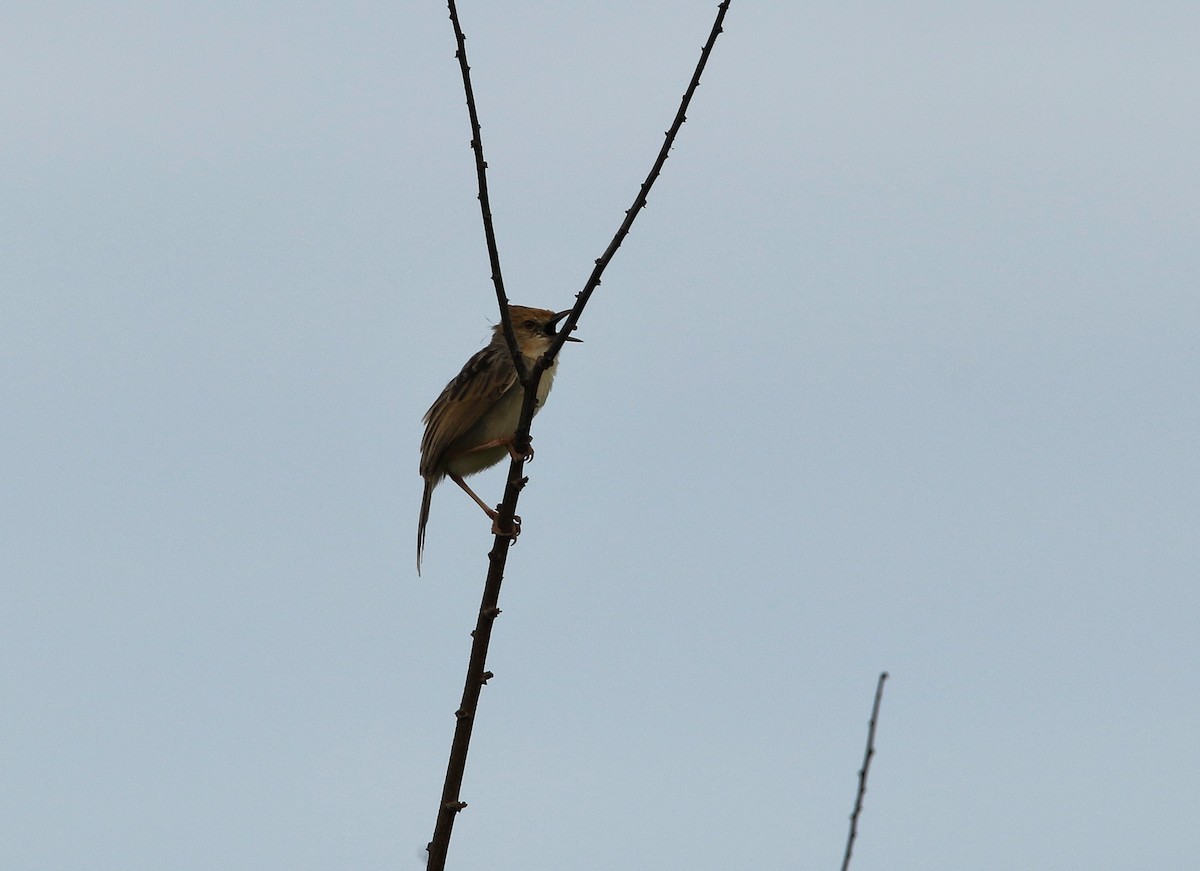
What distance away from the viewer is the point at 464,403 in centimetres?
808

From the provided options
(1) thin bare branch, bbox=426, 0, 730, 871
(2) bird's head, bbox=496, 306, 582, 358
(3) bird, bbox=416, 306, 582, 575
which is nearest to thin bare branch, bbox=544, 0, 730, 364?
(1) thin bare branch, bbox=426, 0, 730, 871

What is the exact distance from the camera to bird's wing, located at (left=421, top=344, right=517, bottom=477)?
798 cm

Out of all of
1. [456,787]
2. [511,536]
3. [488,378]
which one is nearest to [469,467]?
[488,378]

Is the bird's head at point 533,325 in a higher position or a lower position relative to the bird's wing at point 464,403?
higher

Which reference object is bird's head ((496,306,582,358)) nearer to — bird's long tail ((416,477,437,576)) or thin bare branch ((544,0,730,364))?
bird's long tail ((416,477,437,576))

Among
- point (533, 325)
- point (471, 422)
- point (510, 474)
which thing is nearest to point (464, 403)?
point (471, 422)

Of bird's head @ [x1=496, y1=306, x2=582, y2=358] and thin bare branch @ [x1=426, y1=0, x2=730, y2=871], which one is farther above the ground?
bird's head @ [x1=496, y1=306, x2=582, y2=358]

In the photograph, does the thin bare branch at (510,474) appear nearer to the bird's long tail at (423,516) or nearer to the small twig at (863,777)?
the small twig at (863,777)

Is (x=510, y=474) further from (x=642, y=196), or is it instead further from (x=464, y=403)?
(x=464, y=403)

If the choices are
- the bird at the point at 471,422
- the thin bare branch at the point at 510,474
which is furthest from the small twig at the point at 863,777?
the bird at the point at 471,422

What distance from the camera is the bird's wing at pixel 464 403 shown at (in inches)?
314

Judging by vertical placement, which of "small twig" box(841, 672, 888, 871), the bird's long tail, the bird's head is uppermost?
the bird's head

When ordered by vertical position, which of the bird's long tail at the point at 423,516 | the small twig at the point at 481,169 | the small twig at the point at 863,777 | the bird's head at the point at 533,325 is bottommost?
the small twig at the point at 863,777

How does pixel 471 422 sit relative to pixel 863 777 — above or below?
above
